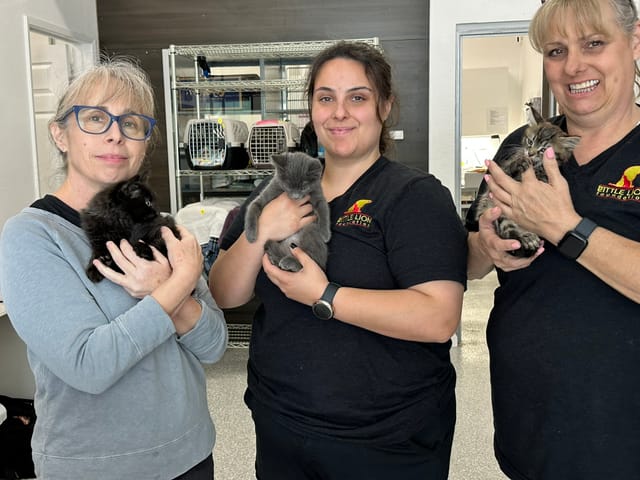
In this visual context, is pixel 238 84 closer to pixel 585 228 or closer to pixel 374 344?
pixel 374 344

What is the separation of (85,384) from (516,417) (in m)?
0.96

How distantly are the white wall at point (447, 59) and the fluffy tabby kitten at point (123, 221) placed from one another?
3.19m

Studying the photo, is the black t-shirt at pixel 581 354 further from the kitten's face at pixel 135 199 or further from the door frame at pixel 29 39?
the door frame at pixel 29 39

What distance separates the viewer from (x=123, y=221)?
123 centimetres

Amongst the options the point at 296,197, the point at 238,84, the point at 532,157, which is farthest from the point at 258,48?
the point at 532,157

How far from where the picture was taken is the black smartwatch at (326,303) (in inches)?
47.8

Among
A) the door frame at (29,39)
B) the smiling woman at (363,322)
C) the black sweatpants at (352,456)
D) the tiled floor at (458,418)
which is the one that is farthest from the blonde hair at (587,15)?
the door frame at (29,39)

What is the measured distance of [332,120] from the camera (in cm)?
135

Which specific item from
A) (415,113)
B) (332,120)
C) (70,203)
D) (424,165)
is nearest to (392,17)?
(415,113)

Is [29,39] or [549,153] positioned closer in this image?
[549,153]

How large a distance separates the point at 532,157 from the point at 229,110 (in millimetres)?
3712

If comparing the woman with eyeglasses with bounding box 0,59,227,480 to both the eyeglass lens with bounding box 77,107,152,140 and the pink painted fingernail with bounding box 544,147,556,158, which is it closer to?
the eyeglass lens with bounding box 77,107,152,140

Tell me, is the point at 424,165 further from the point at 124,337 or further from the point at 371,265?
the point at 124,337

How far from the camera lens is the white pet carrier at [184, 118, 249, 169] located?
4012 millimetres
